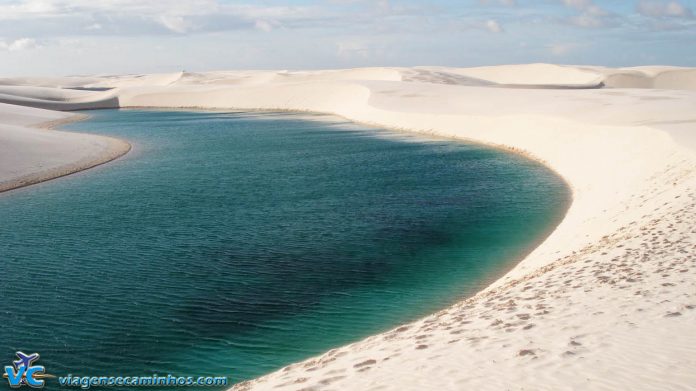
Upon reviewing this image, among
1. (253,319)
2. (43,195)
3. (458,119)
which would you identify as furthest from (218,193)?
(458,119)

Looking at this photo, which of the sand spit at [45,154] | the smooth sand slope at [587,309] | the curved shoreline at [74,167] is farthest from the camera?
the sand spit at [45,154]

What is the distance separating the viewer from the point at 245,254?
15.5 metres

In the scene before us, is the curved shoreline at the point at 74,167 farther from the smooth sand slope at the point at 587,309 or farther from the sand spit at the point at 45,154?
the smooth sand slope at the point at 587,309

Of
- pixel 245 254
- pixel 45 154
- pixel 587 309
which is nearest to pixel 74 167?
pixel 45 154

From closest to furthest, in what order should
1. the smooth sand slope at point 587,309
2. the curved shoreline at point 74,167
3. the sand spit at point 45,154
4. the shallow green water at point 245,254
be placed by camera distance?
the smooth sand slope at point 587,309, the shallow green water at point 245,254, the curved shoreline at point 74,167, the sand spit at point 45,154

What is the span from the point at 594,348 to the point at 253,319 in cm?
578

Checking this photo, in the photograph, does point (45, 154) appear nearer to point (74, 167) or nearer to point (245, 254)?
point (74, 167)

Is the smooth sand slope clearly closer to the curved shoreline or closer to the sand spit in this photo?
the sand spit

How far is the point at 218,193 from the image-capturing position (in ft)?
79.4

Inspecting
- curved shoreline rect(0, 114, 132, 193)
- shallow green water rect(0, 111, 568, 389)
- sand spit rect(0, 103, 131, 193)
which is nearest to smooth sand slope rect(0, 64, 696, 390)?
sand spit rect(0, 103, 131, 193)

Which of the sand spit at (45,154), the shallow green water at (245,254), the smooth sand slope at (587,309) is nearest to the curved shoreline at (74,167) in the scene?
the sand spit at (45,154)

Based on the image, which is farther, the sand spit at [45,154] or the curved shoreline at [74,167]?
the sand spit at [45,154]

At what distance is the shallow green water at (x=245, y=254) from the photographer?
34.6 feet

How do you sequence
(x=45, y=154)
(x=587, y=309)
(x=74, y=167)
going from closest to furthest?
(x=587, y=309), (x=74, y=167), (x=45, y=154)
